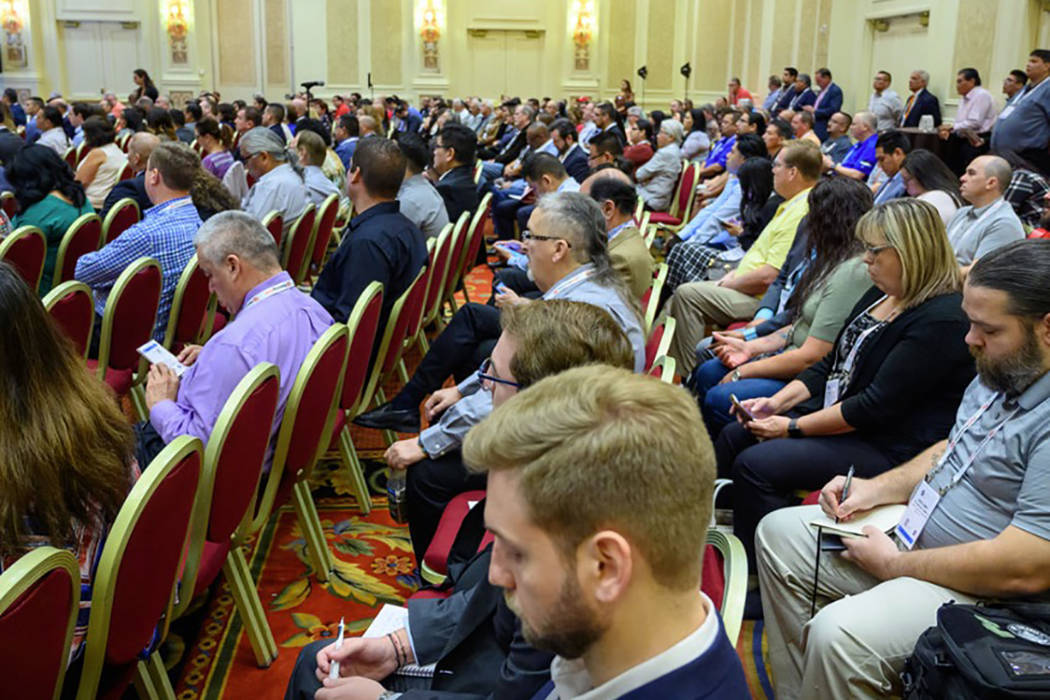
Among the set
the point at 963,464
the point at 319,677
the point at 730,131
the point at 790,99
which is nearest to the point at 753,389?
the point at 963,464

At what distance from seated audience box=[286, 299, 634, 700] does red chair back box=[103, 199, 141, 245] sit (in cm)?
384

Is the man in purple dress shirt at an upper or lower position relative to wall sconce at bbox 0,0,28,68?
lower

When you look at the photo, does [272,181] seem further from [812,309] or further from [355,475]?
[812,309]

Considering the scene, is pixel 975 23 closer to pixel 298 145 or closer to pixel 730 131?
pixel 730 131

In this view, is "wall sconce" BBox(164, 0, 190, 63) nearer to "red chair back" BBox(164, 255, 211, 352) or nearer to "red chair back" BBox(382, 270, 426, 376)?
"red chair back" BBox(164, 255, 211, 352)

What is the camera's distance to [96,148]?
24.8 feet

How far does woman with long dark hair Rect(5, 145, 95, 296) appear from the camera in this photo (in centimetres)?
501

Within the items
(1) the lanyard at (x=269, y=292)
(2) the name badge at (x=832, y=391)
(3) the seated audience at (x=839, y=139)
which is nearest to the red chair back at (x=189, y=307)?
(1) the lanyard at (x=269, y=292)

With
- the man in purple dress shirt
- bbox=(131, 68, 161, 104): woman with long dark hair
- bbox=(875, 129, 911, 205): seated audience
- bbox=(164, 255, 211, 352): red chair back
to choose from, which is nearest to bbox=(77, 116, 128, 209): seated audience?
bbox=(164, 255, 211, 352): red chair back

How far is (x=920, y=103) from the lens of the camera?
1109 centimetres

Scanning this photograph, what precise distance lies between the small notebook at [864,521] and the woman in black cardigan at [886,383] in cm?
40

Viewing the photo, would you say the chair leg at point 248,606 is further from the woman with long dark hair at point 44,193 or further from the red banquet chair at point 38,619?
the woman with long dark hair at point 44,193

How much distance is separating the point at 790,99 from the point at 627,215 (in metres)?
10.6

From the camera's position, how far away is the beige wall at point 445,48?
19.8 metres
